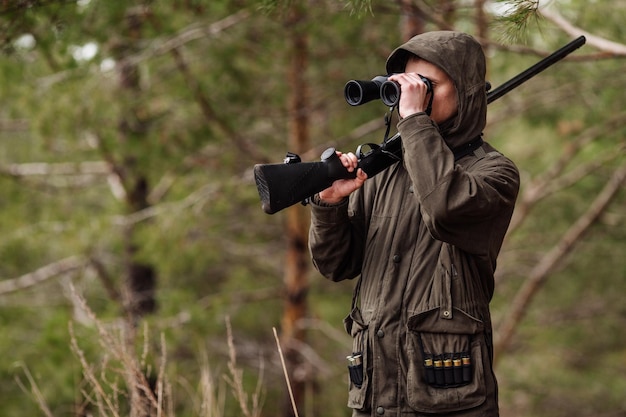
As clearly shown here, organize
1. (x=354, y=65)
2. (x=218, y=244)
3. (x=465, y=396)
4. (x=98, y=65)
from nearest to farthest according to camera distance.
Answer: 1. (x=465, y=396)
2. (x=98, y=65)
3. (x=354, y=65)
4. (x=218, y=244)

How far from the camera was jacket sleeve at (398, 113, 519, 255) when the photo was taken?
2.21 meters

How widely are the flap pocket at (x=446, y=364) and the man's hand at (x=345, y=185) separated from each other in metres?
0.48

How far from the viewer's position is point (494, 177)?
2.32 m

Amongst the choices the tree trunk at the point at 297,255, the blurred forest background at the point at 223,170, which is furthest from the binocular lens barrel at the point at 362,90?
the tree trunk at the point at 297,255

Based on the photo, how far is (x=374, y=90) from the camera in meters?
2.43

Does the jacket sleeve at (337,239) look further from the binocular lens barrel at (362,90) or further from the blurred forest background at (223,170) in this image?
the blurred forest background at (223,170)

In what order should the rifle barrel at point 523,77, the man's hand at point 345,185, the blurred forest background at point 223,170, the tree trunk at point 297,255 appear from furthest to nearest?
1. the tree trunk at point 297,255
2. the blurred forest background at point 223,170
3. the rifle barrel at point 523,77
4. the man's hand at point 345,185

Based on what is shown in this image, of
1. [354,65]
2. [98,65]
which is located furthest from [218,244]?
[98,65]

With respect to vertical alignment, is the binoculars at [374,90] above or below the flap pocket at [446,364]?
above

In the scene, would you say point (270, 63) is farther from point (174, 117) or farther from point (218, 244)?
point (218, 244)

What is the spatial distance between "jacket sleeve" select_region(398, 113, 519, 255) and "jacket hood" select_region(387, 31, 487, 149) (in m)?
0.15

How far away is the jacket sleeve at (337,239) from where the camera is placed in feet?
8.48

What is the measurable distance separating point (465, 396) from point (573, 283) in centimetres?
988

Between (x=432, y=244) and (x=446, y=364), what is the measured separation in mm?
380
